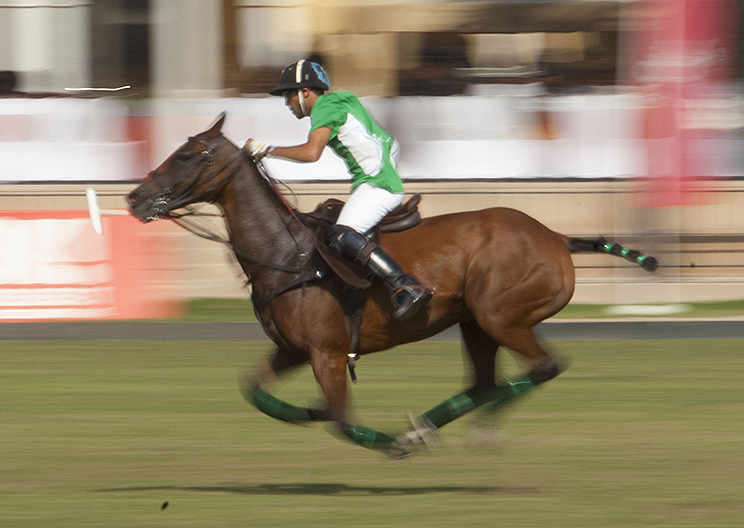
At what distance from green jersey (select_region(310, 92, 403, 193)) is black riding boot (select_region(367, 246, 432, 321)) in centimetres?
49

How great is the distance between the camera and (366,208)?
285 inches

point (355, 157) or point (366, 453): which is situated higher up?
point (355, 157)

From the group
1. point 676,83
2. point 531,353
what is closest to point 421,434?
point 531,353

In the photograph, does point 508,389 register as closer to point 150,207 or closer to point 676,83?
point 150,207

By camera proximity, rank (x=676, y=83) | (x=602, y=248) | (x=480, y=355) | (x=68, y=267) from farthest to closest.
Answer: (x=676, y=83) < (x=68, y=267) < (x=480, y=355) < (x=602, y=248)

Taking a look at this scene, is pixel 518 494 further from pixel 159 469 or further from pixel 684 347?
pixel 684 347

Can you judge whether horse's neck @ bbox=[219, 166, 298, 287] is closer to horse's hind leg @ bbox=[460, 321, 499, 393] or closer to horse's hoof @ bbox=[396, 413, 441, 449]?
horse's hoof @ bbox=[396, 413, 441, 449]

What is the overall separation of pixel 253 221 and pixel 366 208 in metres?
0.64

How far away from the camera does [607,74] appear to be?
63.6 feet

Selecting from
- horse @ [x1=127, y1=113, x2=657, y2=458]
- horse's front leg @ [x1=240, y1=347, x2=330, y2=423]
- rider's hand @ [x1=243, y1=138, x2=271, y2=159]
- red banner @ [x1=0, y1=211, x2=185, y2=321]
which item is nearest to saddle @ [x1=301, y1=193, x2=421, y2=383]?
horse @ [x1=127, y1=113, x2=657, y2=458]

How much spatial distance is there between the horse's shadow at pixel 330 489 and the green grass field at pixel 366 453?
18 millimetres

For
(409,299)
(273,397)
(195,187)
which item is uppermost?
(195,187)

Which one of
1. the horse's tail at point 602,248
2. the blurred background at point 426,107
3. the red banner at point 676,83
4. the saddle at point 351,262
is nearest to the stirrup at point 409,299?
the saddle at point 351,262

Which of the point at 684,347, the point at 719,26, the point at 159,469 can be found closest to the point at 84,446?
the point at 159,469
